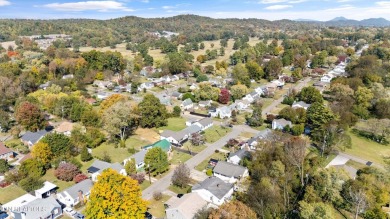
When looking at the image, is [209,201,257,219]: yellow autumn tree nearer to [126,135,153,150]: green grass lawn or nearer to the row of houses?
the row of houses

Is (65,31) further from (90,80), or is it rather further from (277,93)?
(277,93)

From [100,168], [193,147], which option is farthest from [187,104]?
[100,168]

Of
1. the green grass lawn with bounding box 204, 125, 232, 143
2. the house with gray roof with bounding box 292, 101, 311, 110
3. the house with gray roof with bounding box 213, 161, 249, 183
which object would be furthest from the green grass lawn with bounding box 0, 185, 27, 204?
the house with gray roof with bounding box 292, 101, 311, 110

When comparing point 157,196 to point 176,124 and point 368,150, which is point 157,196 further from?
point 368,150

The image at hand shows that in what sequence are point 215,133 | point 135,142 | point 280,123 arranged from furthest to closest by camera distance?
point 215,133, point 280,123, point 135,142

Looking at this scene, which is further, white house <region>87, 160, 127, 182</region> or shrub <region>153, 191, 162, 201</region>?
white house <region>87, 160, 127, 182</region>

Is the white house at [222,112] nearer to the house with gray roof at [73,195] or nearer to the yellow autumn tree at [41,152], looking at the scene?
the yellow autumn tree at [41,152]
